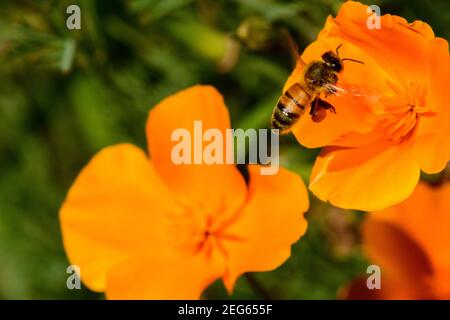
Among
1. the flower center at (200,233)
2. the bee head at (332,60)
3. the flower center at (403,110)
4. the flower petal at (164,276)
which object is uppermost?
the bee head at (332,60)

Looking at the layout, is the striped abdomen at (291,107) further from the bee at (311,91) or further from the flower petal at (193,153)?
the flower petal at (193,153)

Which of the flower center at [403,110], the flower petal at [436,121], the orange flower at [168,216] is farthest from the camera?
the orange flower at [168,216]

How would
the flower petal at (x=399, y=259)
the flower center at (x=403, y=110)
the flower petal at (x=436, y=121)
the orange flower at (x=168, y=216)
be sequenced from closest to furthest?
the flower petal at (x=436, y=121) < the flower center at (x=403, y=110) < the orange flower at (x=168, y=216) < the flower petal at (x=399, y=259)

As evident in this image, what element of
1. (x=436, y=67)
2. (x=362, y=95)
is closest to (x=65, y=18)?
(x=362, y=95)

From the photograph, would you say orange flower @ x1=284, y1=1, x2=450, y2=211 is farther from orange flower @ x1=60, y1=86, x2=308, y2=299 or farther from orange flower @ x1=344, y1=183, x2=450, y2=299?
orange flower @ x1=344, y1=183, x2=450, y2=299

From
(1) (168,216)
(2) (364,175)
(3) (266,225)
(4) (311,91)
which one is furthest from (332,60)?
(1) (168,216)

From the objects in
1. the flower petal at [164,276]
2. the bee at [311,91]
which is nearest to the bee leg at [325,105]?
the bee at [311,91]
